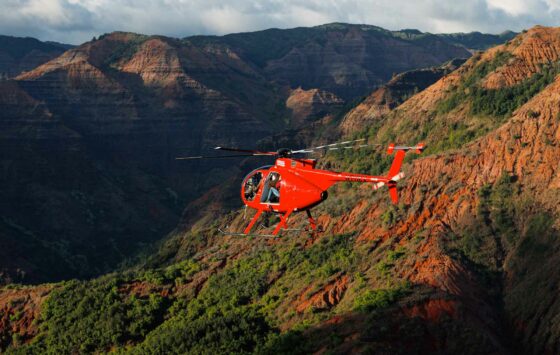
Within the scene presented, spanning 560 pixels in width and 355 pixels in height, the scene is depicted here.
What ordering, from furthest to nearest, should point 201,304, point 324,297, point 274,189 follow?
point 201,304 → point 324,297 → point 274,189

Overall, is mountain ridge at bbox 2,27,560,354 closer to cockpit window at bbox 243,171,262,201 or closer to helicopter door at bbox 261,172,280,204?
helicopter door at bbox 261,172,280,204

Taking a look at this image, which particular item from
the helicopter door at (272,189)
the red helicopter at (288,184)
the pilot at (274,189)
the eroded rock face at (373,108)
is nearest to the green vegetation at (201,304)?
the red helicopter at (288,184)

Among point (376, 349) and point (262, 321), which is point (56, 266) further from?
point (376, 349)

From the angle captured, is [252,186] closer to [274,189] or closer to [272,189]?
[272,189]

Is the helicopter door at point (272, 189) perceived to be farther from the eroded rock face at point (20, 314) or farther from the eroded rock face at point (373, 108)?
the eroded rock face at point (373, 108)

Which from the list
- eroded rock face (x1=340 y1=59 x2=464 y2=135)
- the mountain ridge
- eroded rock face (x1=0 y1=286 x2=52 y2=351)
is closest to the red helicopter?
the mountain ridge

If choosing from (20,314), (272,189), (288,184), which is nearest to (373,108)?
(20,314)
